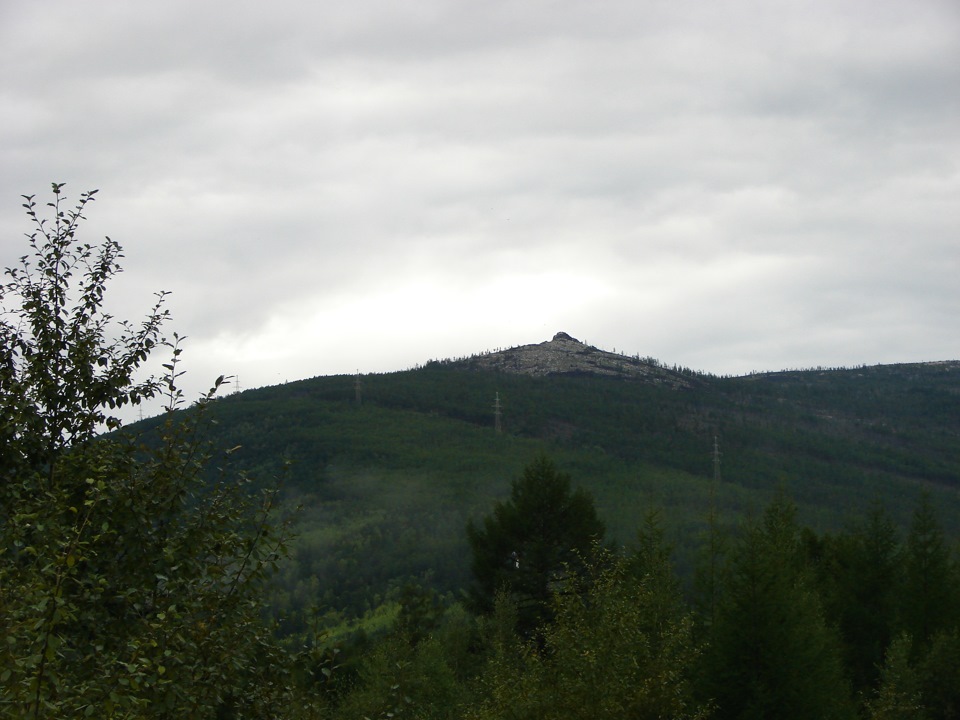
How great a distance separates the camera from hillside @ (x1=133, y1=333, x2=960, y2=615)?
103750 mm

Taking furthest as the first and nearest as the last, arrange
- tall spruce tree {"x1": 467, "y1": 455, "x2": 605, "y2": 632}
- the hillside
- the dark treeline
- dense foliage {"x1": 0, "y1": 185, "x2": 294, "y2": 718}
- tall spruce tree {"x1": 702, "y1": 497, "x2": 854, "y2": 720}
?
the hillside
tall spruce tree {"x1": 467, "y1": 455, "x2": 605, "y2": 632}
tall spruce tree {"x1": 702, "y1": 497, "x2": 854, "y2": 720}
the dark treeline
dense foliage {"x1": 0, "y1": 185, "x2": 294, "y2": 718}

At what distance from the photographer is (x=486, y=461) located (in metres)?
140

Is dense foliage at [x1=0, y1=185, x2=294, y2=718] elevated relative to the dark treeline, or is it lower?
elevated

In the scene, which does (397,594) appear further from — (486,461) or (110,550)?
(110,550)

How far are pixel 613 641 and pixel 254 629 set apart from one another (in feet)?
31.4

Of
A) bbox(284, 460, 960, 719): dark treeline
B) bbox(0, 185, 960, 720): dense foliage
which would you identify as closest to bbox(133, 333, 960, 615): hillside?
bbox(0, 185, 960, 720): dense foliage

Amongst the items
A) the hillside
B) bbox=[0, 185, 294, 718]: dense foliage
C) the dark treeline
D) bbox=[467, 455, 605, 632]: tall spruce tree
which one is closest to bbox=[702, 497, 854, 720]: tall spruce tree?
the dark treeline

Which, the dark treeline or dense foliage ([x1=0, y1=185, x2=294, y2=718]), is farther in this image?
the dark treeline

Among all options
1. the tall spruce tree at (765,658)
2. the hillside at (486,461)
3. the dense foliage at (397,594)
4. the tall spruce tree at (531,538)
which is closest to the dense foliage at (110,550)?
the dense foliage at (397,594)

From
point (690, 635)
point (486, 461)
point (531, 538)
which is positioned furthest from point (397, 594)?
point (690, 635)

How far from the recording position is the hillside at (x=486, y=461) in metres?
104

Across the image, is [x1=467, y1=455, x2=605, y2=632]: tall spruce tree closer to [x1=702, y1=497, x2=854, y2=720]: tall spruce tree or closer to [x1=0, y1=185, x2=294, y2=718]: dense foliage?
[x1=702, y1=497, x2=854, y2=720]: tall spruce tree

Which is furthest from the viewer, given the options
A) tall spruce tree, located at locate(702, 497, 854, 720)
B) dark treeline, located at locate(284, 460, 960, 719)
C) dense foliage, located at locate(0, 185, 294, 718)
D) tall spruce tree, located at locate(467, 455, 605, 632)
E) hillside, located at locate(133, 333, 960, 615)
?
hillside, located at locate(133, 333, 960, 615)

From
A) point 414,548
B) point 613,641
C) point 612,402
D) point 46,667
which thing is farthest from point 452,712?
point 612,402
